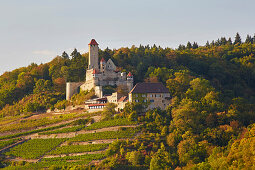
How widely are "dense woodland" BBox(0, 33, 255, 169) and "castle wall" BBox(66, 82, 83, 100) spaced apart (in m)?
2.27

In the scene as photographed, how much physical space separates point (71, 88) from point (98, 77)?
794 centimetres

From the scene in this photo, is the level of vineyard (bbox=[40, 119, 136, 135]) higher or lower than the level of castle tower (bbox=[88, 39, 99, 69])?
lower

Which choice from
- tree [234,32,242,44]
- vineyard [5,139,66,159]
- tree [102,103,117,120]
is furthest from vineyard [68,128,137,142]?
tree [234,32,242,44]

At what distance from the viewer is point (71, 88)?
93.8 metres

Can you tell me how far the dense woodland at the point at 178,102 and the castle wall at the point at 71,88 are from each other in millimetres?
2270

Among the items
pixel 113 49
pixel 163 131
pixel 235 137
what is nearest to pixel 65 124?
pixel 163 131

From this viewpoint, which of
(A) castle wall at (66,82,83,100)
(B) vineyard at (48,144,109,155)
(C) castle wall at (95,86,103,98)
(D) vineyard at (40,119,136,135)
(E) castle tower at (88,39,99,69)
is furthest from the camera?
(E) castle tower at (88,39,99,69)

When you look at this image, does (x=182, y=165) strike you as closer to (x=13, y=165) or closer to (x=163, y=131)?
(x=163, y=131)

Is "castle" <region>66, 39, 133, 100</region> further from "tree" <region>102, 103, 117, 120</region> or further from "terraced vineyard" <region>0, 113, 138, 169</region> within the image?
"terraced vineyard" <region>0, 113, 138, 169</region>

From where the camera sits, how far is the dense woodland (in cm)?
6175

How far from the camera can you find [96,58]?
95688mm

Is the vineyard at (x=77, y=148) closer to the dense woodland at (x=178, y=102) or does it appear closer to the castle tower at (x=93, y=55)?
the dense woodland at (x=178, y=102)

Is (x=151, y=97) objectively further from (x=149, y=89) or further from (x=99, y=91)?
(x=99, y=91)

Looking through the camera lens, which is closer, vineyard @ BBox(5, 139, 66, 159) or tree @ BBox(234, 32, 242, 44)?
vineyard @ BBox(5, 139, 66, 159)
